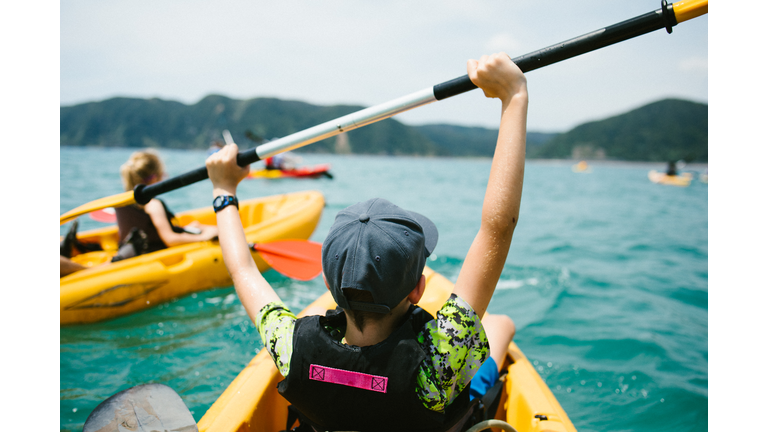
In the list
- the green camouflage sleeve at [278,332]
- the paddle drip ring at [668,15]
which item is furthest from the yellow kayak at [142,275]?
the paddle drip ring at [668,15]

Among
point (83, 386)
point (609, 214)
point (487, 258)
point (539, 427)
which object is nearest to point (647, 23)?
point (487, 258)

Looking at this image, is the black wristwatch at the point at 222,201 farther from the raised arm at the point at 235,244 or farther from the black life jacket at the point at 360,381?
the black life jacket at the point at 360,381

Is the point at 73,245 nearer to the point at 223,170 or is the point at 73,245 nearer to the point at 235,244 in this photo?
the point at 223,170

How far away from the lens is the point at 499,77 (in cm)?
112

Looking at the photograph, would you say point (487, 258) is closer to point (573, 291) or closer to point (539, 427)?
point (539, 427)

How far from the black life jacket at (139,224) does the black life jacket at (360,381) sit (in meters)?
3.66

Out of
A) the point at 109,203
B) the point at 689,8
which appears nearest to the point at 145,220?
the point at 109,203

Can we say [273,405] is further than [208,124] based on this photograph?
No

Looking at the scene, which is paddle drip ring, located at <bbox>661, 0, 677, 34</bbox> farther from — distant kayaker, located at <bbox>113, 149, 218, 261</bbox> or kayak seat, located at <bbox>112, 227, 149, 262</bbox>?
kayak seat, located at <bbox>112, 227, 149, 262</bbox>

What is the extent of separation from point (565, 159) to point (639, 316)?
10744cm

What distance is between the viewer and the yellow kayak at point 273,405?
4.92 ft

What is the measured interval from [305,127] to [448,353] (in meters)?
116

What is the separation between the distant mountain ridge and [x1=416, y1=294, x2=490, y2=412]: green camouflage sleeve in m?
85.8

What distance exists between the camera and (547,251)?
7.53 m
